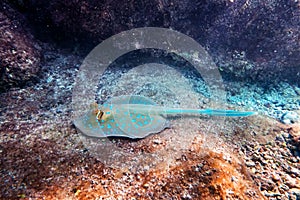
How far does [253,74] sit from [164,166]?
124 inches

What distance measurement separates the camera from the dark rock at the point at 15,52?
3.29 metres

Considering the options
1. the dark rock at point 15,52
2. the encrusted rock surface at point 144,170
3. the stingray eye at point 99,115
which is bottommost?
the encrusted rock surface at point 144,170

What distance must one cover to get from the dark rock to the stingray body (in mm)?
1577

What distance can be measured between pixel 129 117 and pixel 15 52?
2458 millimetres

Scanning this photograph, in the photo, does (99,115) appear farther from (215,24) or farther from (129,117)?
(215,24)

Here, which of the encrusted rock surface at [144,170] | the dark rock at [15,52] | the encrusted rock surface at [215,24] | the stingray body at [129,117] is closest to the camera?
the encrusted rock surface at [144,170]

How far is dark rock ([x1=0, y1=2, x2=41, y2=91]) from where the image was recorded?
130 inches

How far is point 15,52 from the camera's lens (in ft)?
11.2

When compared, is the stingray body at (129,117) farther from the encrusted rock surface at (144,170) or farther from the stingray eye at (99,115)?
the encrusted rock surface at (144,170)

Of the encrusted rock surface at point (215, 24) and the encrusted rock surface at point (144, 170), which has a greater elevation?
the encrusted rock surface at point (215, 24)

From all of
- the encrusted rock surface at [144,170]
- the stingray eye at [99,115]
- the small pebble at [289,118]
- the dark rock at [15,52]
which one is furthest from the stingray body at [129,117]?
the dark rock at [15,52]

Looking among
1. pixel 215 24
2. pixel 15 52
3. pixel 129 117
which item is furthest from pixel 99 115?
pixel 215 24

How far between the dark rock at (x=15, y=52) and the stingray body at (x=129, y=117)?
1.58 metres

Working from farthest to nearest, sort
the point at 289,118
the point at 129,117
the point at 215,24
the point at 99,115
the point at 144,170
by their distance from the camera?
the point at 215,24 < the point at 289,118 < the point at 129,117 < the point at 99,115 < the point at 144,170
